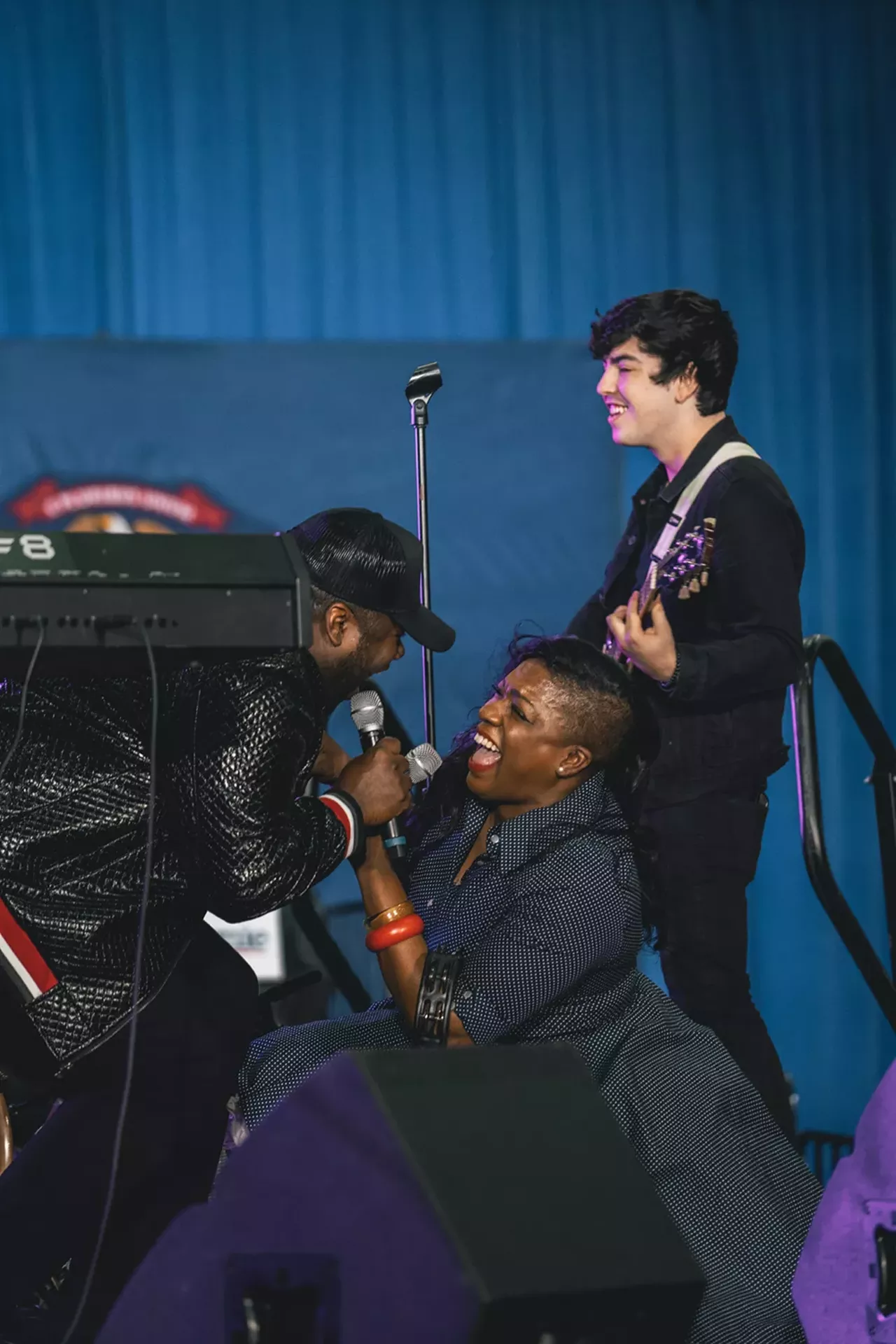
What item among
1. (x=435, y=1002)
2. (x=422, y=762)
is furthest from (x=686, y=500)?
(x=435, y=1002)

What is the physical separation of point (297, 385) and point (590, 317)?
0.90m

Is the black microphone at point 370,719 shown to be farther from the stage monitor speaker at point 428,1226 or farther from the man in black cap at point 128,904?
the stage monitor speaker at point 428,1226

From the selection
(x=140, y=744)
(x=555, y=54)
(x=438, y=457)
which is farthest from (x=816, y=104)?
(x=140, y=744)

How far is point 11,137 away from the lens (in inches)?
146

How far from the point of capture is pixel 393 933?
Answer: 204cm

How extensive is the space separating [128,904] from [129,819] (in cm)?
11

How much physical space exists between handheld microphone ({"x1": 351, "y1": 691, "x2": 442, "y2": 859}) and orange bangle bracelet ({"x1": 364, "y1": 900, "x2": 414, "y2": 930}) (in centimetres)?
10

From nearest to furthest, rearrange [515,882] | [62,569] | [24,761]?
[62,569] < [24,761] < [515,882]

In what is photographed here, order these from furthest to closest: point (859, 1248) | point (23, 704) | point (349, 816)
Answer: point (349, 816)
point (23, 704)
point (859, 1248)

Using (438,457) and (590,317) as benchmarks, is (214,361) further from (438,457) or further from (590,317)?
(590,317)

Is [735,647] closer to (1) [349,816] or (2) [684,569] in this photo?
(2) [684,569]

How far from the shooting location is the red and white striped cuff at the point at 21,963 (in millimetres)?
1688

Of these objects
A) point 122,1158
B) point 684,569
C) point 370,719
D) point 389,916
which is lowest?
point 122,1158

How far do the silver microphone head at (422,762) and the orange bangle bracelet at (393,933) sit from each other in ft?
0.69
